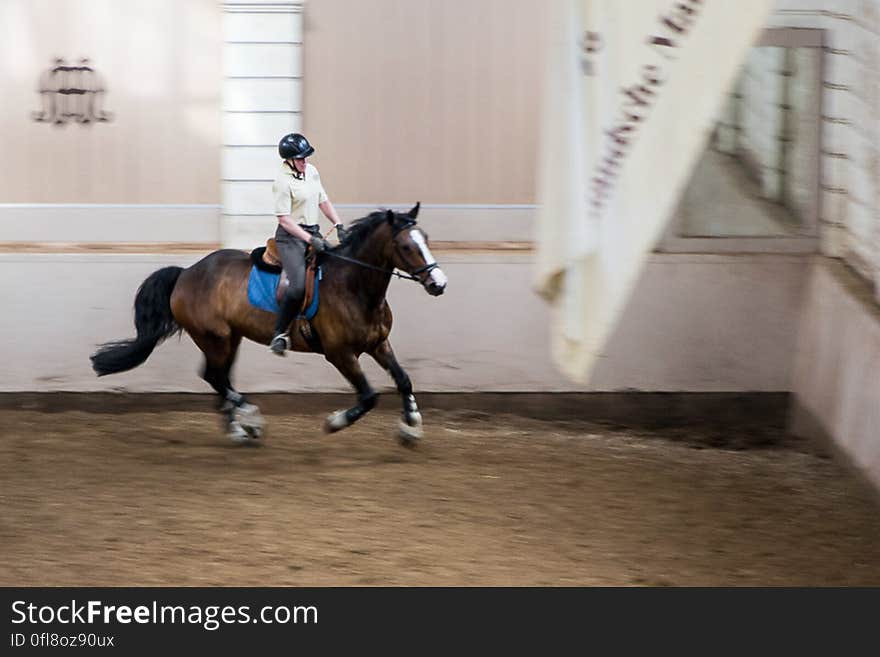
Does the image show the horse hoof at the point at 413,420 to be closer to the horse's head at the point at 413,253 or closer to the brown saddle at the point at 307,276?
the brown saddle at the point at 307,276

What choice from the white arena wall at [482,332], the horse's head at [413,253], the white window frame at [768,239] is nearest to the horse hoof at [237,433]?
the white arena wall at [482,332]

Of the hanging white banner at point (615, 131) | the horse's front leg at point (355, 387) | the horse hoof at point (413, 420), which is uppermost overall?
the hanging white banner at point (615, 131)

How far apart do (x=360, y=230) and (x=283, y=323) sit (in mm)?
929

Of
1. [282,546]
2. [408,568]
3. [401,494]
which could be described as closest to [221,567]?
[282,546]

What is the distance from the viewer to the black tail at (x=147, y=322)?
38.3 ft

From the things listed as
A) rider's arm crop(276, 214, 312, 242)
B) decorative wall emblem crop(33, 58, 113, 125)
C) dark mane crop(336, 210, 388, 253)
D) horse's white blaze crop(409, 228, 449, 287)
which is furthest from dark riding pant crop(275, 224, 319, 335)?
decorative wall emblem crop(33, 58, 113, 125)

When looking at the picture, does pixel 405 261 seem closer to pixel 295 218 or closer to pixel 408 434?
pixel 295 218

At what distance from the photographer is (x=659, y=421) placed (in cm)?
1330

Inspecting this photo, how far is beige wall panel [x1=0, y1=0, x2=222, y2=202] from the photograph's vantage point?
13008 mm

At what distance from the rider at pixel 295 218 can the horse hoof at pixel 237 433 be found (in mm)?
820

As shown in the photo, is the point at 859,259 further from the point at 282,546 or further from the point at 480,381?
the point at 282,546

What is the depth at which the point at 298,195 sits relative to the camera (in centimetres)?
1107

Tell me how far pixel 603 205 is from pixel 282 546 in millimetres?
3030

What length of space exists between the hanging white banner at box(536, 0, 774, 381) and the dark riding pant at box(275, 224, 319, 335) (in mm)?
3220
